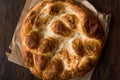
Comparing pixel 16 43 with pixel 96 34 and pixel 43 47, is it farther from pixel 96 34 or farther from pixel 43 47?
pixel 96 34

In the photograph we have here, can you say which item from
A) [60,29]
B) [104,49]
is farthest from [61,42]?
[104,49]

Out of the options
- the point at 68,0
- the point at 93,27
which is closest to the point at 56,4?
the point at 68,0

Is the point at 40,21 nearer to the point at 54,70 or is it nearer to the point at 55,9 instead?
the point at 55,9

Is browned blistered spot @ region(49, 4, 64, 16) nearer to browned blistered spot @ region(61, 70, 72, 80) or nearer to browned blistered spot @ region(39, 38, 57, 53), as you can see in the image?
browned blistered spot @ region(39, 38, 57, 53)

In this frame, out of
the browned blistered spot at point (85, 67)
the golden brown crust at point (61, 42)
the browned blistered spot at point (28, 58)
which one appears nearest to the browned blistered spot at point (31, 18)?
the golden brown crust at point (61, 42)

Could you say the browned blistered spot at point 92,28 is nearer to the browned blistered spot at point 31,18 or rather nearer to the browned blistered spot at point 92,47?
the browned blistered spot at point 92,47

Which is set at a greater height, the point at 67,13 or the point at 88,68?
the point at 67,13

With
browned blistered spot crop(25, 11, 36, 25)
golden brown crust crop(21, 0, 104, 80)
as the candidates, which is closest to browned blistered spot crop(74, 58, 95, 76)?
golden brown crust crop(21, 0, 104, 80)

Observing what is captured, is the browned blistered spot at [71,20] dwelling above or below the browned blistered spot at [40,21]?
above
